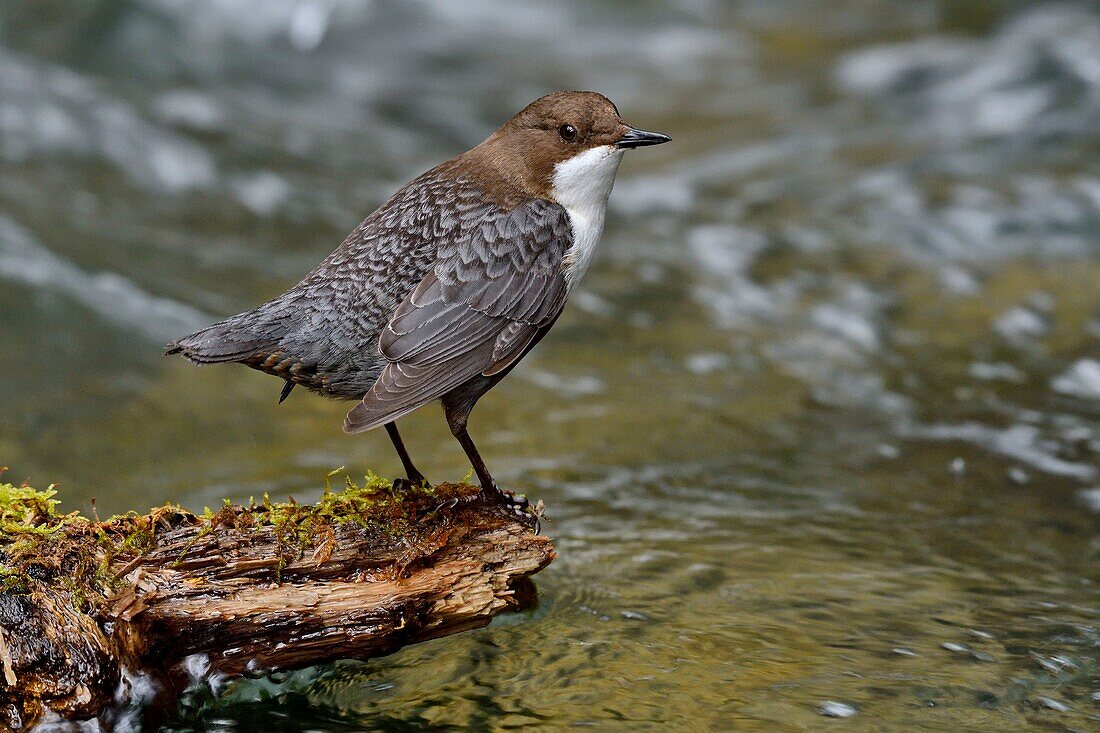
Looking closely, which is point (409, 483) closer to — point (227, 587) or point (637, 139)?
point (227, 587)

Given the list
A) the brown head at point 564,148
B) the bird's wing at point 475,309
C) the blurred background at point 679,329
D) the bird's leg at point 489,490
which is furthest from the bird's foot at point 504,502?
the brown head at point 564,148

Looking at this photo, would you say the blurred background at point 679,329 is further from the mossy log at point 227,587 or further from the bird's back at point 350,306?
the bird's back at point 350,306

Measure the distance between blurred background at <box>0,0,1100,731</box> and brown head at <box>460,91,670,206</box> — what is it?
4.68 ft

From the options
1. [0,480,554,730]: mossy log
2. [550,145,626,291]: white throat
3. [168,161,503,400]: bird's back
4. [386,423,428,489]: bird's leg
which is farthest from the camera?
[550,145,626,291]: white throat

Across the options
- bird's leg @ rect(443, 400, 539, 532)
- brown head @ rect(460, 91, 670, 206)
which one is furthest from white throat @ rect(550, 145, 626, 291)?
bird's leg @ rect(443, 400, 539, 532)

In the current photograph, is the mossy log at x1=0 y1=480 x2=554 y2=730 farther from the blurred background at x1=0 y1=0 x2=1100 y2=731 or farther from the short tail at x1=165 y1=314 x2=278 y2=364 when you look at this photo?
the short tail at x1=165 y1=314 x2=278 y2=364

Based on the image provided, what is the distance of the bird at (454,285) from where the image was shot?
11.3ft

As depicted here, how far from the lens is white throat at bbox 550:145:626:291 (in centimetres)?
380

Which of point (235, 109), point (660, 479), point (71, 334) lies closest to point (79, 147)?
point (235, 109)

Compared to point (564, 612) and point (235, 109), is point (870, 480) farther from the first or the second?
point (235, 109)

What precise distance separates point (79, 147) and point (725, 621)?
7742 mm

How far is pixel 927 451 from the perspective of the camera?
19.5ft

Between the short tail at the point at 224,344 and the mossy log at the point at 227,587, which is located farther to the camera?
the short tail at the point at 224,344

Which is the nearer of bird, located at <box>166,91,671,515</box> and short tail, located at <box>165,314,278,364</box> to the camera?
short tail, located at <box>165,314,278,364</box>
